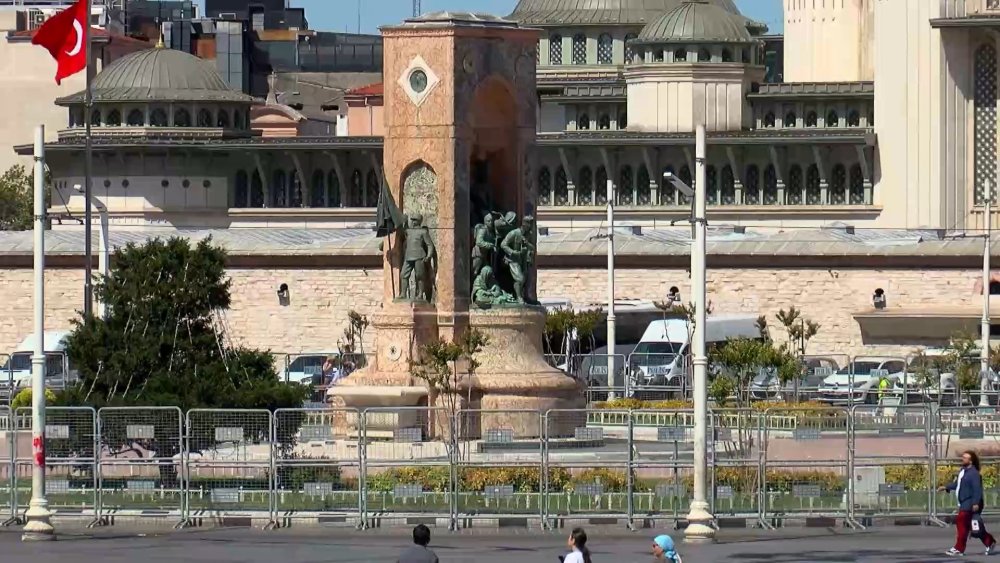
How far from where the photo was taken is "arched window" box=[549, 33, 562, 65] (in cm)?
10681

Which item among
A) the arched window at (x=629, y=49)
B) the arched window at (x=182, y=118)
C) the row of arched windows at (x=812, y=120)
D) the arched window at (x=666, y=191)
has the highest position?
the arched window at (x=629, y=49)

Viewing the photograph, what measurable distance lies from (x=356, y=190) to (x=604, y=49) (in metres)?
14.9

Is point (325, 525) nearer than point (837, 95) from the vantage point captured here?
Yes

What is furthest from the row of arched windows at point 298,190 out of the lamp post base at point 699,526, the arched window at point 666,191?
the lamp post base at point 699,526

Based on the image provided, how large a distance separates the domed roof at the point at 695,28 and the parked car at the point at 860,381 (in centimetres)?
3139

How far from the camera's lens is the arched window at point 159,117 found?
322 feet

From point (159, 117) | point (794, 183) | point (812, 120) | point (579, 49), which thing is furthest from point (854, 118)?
point (159, 117)

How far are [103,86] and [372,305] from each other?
30.7 metres

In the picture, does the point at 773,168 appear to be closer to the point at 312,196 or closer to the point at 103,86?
the point at 312,196

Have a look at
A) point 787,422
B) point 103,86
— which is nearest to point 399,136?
point 787,422

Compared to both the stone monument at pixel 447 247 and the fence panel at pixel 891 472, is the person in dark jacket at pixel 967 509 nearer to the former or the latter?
the fence panel at pixel 891 472

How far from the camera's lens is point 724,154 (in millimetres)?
90688

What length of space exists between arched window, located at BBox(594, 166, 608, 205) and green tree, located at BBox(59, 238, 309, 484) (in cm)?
4874

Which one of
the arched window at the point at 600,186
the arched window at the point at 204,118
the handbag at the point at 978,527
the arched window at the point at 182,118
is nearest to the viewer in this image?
the handbag at the point at 978,527
